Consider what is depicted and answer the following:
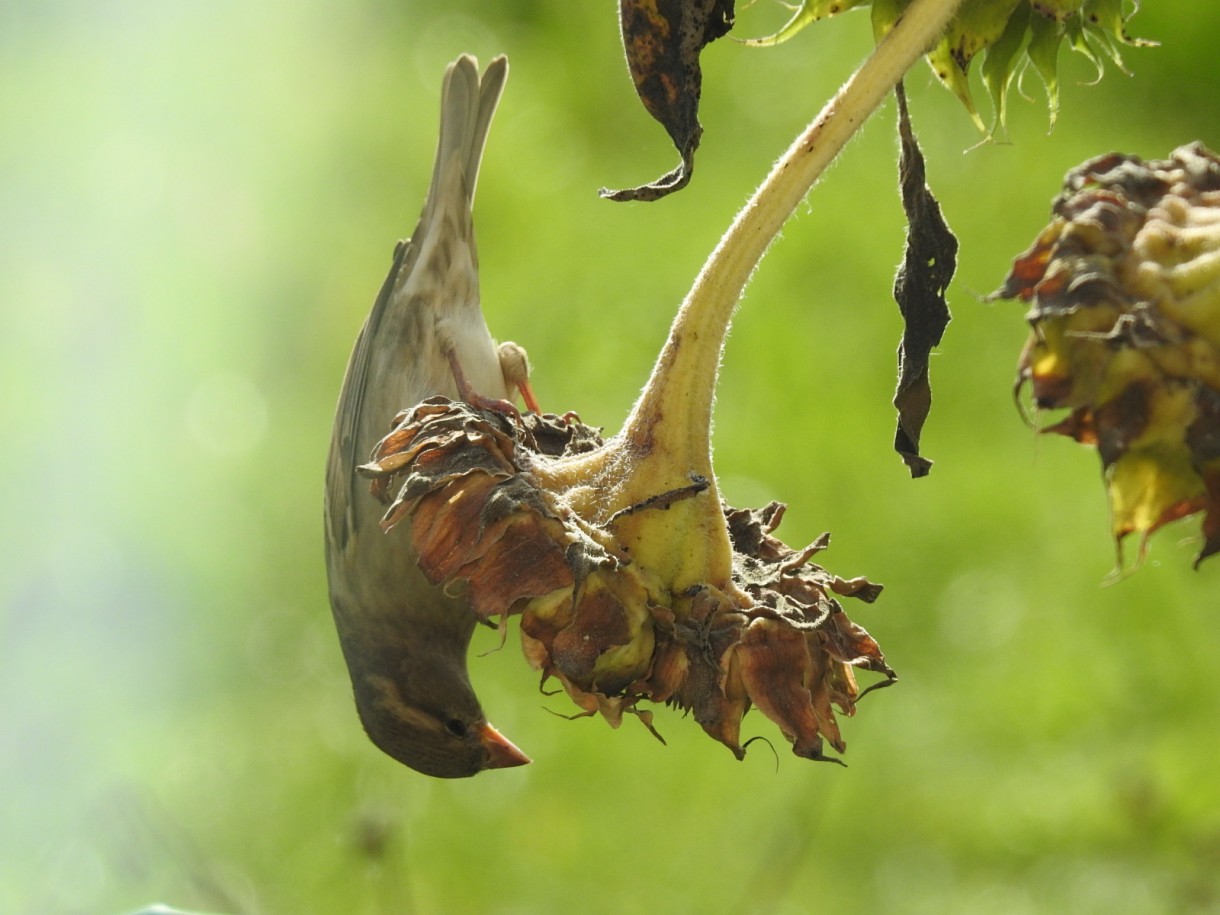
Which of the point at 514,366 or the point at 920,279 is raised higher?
the point at 920,279

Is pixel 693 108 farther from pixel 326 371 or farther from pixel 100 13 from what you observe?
pixel 100 13

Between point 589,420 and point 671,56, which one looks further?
point 589,420

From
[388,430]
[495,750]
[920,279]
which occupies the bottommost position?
[495,750]

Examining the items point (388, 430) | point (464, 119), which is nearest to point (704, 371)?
point (388, 430)

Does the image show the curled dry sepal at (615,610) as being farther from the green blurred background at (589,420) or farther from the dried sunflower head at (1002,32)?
the green blurred background at (589,420)

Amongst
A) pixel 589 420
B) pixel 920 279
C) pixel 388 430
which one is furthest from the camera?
pixel 589 420

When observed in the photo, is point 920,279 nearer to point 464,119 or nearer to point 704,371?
point 704,371
